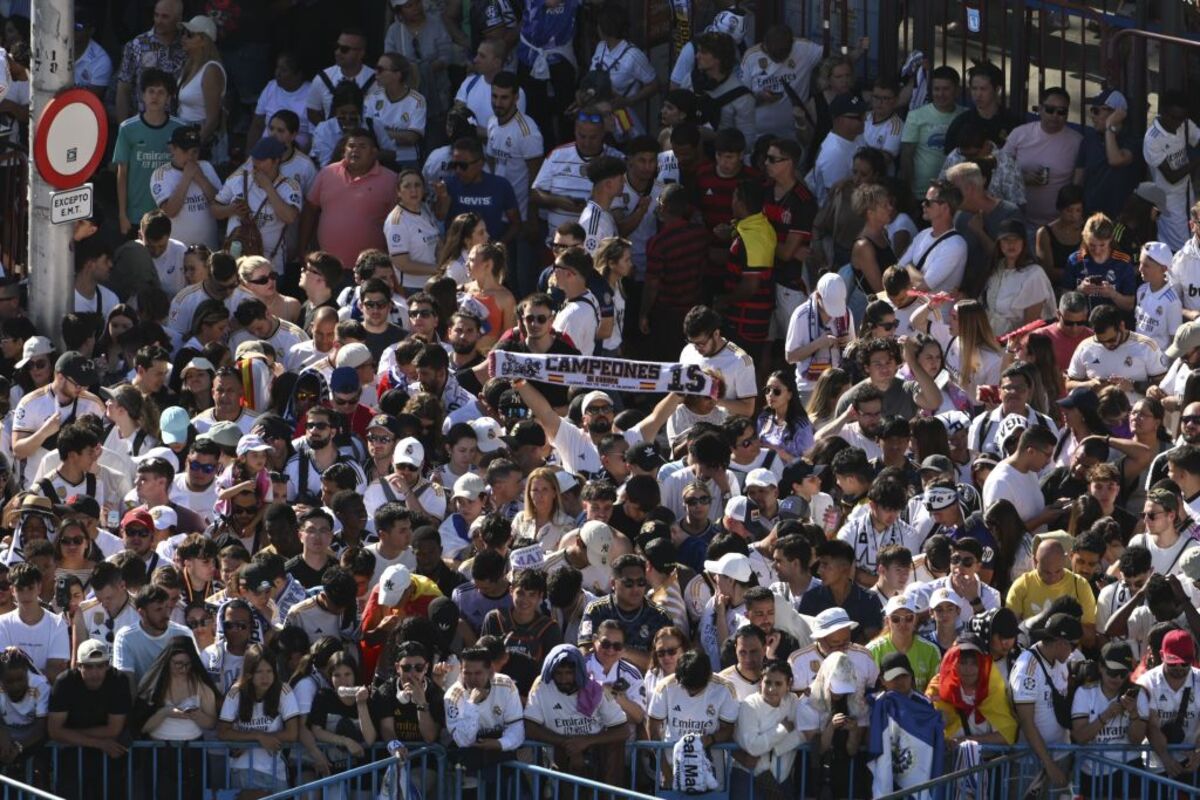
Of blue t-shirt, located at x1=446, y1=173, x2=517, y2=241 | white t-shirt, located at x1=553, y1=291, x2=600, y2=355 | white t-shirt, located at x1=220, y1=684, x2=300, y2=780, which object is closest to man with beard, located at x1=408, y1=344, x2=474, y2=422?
white t-shirt, located at x1=553, y1=291, x2=600, y2=355

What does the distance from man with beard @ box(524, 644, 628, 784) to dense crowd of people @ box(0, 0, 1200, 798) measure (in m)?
0.02

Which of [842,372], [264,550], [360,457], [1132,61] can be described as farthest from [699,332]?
[1132,61]

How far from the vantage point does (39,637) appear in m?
15.6

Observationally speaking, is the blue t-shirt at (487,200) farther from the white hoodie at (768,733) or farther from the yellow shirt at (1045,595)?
the white hoodie at (768,733)

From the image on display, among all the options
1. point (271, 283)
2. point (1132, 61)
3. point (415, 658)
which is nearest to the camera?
point (415, 658)

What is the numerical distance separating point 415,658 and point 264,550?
1559 millimetres

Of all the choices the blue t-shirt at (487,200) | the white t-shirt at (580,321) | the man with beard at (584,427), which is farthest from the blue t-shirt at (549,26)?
the man with beard at (584,427)

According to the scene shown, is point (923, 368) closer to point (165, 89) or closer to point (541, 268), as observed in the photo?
point (541, 268)

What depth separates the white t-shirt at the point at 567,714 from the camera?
1528cm

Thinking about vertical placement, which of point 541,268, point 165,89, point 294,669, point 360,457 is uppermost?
point 165,89

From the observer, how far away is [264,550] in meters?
16.3

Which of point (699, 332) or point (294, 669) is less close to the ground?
point (699, 332)

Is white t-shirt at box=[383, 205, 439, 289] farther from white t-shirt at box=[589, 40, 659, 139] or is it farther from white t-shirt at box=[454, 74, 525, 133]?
white t-shirt at box=[589, 40, 659, 139]

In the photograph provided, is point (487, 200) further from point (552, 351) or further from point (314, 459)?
point (314, 459)
